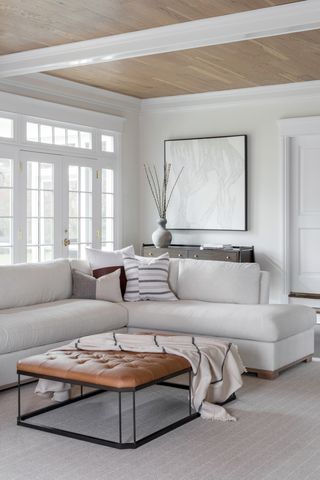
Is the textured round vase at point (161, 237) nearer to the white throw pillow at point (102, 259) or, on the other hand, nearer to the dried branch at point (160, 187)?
the dried branch at point (160, 187)

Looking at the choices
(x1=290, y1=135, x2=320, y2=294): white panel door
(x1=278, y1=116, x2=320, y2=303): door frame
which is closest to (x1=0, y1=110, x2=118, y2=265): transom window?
(x1=278, y1=116, x2=320, y2=303): door frame

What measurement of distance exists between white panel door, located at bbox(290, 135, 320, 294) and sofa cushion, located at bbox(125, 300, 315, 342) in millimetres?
2243

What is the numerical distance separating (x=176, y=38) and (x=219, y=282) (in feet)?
6.83

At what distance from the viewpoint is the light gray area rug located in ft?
10.3

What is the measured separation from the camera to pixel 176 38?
5102 millimetres

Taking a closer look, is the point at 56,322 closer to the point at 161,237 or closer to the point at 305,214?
the point at 161,237

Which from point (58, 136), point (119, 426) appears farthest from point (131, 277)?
point (119, 426)

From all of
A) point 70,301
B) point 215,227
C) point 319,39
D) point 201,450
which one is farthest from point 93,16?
point 215,227

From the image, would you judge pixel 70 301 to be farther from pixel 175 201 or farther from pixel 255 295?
pixel 175 201

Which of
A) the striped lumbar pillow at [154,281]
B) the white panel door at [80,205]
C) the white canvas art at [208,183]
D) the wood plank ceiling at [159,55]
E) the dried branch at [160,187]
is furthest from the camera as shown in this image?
the dried branch at [160,187]

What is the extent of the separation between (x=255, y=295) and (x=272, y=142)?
2735 millimetres

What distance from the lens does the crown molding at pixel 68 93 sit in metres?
6.86

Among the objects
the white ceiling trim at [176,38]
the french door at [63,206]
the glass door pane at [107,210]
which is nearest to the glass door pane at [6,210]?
the french door at [63,206]

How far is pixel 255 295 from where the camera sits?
224 inches
